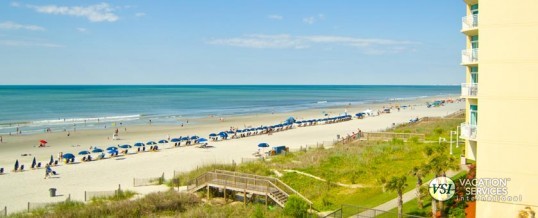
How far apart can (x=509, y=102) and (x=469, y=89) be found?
13.6ft

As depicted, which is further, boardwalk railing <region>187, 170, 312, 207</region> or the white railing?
boardwalk railing <region>187, 170, 312, 207</region>

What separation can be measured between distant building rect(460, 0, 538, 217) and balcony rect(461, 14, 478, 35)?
400cm

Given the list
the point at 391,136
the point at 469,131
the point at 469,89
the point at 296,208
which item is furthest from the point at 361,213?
the point at 391,136

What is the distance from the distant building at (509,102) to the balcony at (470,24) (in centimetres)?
400

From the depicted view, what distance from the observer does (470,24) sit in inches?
784

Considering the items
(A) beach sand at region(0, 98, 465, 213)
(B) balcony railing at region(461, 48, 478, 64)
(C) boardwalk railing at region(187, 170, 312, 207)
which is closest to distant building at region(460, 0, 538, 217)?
(B) balcony railing at region(461, 48, 478, 64)

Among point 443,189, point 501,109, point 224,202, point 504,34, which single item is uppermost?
point 504,34

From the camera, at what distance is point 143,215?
2269cm

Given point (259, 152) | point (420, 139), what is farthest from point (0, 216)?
point (420, 139)

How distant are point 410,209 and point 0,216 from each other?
62.5 feet

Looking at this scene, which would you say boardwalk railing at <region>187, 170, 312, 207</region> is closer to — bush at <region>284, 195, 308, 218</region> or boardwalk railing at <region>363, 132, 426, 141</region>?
bush at <region>284, 195, 308, 218</region>

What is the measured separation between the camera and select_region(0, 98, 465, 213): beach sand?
30094mm

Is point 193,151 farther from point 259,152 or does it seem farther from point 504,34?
point 504,34

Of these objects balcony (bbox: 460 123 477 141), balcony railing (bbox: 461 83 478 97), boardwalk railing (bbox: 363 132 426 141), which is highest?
balcony railing (bbox: 461 83 478 97)
